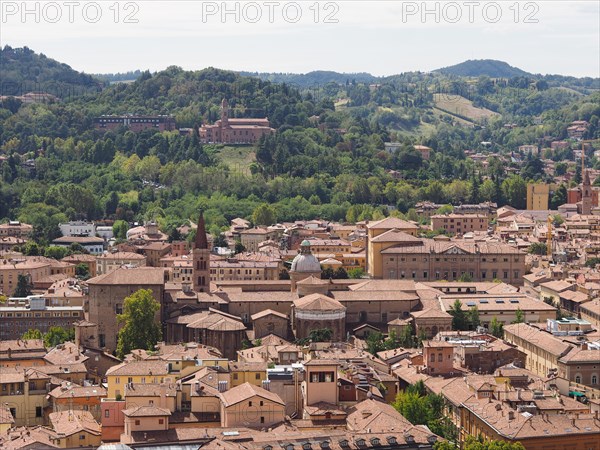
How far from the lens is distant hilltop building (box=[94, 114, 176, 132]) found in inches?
4370

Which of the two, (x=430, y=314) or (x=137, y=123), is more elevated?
(x=137, y=123)

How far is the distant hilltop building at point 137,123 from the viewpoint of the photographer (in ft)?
364

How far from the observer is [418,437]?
1271 inches

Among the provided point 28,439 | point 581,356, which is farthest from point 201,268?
point 28,439

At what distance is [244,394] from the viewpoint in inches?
1340

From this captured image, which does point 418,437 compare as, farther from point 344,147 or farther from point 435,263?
point 344,147

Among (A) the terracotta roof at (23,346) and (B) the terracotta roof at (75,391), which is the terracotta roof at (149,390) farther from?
(A) the terracotta roof at (23,346)

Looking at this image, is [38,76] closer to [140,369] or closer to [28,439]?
[140,369]

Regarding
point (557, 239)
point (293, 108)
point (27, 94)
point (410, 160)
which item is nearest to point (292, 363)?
point (557, 239)

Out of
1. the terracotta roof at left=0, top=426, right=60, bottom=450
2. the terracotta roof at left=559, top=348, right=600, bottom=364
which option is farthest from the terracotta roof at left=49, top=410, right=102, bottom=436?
the terracotta roof at left=559, top=348, right=600, bottom=364

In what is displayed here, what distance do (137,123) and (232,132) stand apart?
8770 millimetres

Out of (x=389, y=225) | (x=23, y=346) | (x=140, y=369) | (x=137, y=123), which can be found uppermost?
(x=137, y=123)

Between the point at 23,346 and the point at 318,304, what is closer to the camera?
the point at 23,346

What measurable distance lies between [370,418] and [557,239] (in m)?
46.3
